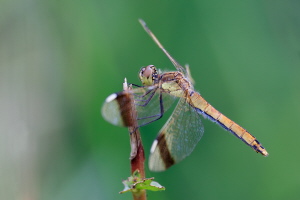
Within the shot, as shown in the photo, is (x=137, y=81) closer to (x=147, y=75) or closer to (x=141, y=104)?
(x=147, y=75)

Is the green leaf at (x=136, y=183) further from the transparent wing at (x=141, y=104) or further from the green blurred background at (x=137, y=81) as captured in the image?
the green blurred background at (x=137, y=81)

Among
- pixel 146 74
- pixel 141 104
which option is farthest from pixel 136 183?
pixel 146 74

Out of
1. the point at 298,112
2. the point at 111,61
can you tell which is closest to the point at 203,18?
the point at 111,61

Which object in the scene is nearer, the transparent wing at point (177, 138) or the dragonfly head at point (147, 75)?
the transparent wing at point (177, 138)

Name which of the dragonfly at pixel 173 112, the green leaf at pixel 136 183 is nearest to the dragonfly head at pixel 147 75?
the dragonfly at pixel 173 112

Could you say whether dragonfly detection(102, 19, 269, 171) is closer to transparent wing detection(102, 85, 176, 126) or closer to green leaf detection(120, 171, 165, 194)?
transparent wing detection(102, 85, 176, 126)

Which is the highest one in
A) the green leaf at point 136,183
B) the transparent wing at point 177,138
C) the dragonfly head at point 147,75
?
the dragonfly head at point 147,75
